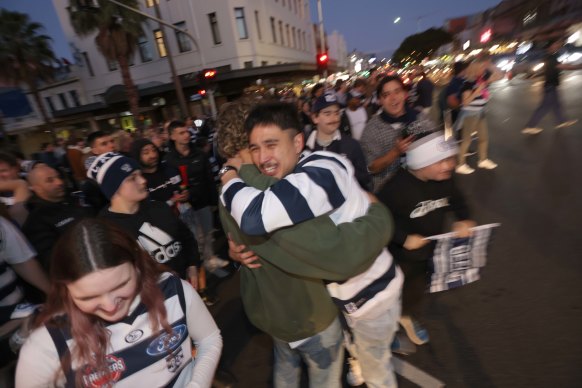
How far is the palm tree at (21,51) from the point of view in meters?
23.4

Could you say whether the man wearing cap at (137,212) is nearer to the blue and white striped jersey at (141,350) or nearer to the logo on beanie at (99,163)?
the logo on beanie at (99,163)

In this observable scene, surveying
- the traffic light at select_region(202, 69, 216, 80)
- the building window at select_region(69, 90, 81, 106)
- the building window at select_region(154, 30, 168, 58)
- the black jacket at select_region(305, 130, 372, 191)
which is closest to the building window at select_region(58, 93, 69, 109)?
the building window at select_region(69, 90, 81, 106)

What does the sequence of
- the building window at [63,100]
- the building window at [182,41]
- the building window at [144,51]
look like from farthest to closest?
1. the building window at [63,100]
2. the building window at [144,51]
3. the building window at [182,41]

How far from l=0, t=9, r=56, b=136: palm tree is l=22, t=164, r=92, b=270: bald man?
2883 cm

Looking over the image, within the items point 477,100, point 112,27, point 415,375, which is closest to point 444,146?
point 415,375

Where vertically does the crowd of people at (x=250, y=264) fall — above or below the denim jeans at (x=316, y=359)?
above

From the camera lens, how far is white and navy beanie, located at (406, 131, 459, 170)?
2.15 metres

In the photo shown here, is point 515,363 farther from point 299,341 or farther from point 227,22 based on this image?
point 227,22

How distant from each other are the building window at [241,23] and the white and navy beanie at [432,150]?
2608 centimetres

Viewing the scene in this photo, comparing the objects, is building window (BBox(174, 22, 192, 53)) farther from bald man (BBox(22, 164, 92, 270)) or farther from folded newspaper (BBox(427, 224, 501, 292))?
folded newspaper (BBox(427, 224, 501, 292))

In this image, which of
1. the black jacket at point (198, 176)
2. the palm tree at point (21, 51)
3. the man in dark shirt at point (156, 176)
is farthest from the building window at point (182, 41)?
the man in dark shirt at point (156, 176)

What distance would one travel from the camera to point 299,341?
1.75 meters

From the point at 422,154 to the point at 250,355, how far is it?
95.1 inches

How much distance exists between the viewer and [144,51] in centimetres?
2608
